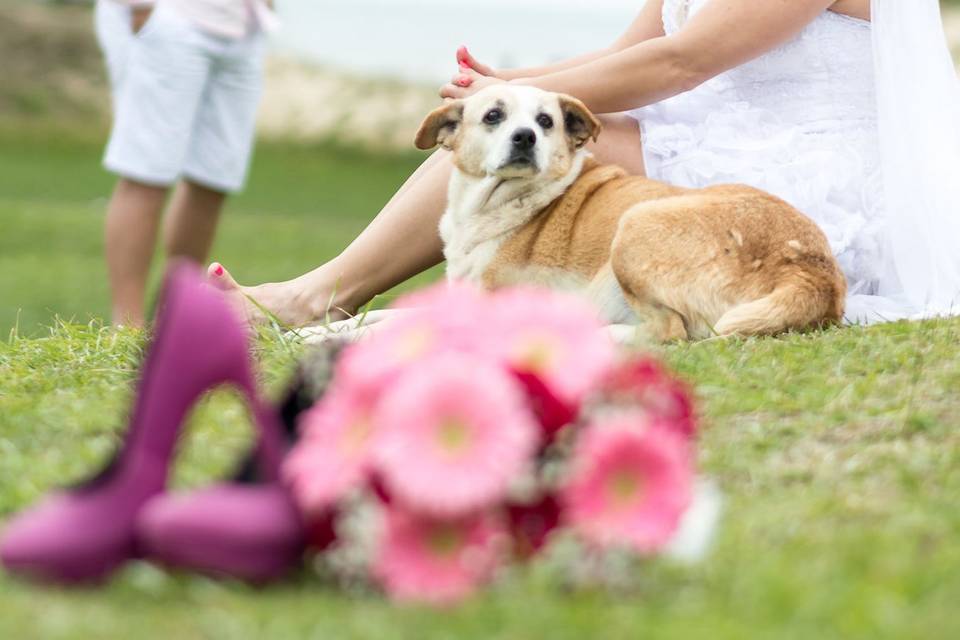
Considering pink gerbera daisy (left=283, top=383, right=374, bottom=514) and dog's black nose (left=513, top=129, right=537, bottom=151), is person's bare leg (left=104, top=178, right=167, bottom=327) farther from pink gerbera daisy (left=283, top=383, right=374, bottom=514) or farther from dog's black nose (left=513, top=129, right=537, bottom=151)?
pink gerbera daisy (left=283, top=383, right=374, bottom=514)

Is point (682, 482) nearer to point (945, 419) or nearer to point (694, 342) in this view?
point (945, 419)

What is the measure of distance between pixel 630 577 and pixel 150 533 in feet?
1.95

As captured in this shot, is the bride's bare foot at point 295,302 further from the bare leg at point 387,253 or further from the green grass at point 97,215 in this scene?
the green grass at point 97,215

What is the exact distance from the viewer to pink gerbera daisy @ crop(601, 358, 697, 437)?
6.29 feet

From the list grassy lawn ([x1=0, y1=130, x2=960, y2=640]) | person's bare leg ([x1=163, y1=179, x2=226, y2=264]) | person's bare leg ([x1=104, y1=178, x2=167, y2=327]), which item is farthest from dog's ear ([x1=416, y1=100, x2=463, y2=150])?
person's bare leg ([x1=163, y1=179, x2=226, y2=264])

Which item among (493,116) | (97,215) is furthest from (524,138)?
(97,215)

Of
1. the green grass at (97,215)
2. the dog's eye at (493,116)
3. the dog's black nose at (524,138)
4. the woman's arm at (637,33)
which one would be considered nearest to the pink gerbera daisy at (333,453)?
the dog's black nose at (524,138)

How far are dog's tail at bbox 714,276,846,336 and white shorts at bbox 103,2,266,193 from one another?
290 centimetres

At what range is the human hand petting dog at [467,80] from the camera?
4.45m

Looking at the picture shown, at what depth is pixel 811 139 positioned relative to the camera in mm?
4207

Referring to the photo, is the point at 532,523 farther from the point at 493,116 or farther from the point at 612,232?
the point at 493,116

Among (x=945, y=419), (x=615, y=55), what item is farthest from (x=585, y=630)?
(x=615, y=55)

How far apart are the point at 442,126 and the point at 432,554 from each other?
9.20ft

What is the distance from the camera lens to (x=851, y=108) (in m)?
4.26
